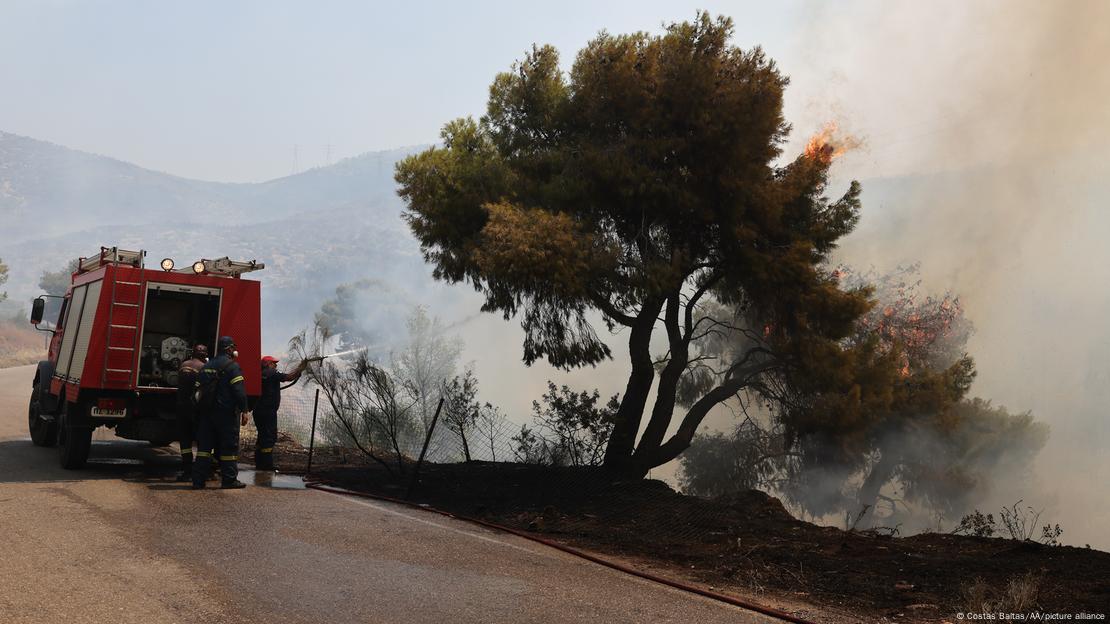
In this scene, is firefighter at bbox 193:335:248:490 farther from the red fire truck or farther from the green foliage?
the green foliage

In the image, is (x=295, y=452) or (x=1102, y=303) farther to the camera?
(x=1102, y=303)

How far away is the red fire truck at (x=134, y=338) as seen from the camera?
12250 mm

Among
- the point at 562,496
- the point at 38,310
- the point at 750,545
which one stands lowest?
the point at 750,545

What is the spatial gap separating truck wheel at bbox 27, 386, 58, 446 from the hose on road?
502 cm

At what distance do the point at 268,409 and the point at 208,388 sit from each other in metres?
1.94

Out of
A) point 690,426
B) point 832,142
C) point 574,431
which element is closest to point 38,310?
point 574,431

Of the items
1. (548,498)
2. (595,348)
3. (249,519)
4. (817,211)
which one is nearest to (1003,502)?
(817,211)

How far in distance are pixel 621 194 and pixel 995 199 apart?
27.8m

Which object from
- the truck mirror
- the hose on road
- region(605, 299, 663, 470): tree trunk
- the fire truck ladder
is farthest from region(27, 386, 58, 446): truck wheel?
region(605, 299, 663, 470): tree trunk

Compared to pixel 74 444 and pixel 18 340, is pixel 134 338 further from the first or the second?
pixel 18 340

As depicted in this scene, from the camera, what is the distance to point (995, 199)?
120 feet

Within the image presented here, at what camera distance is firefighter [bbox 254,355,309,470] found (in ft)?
44.2

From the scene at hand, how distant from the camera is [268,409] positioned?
1347cm

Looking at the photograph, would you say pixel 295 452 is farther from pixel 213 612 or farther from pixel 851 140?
pixel 851 140
